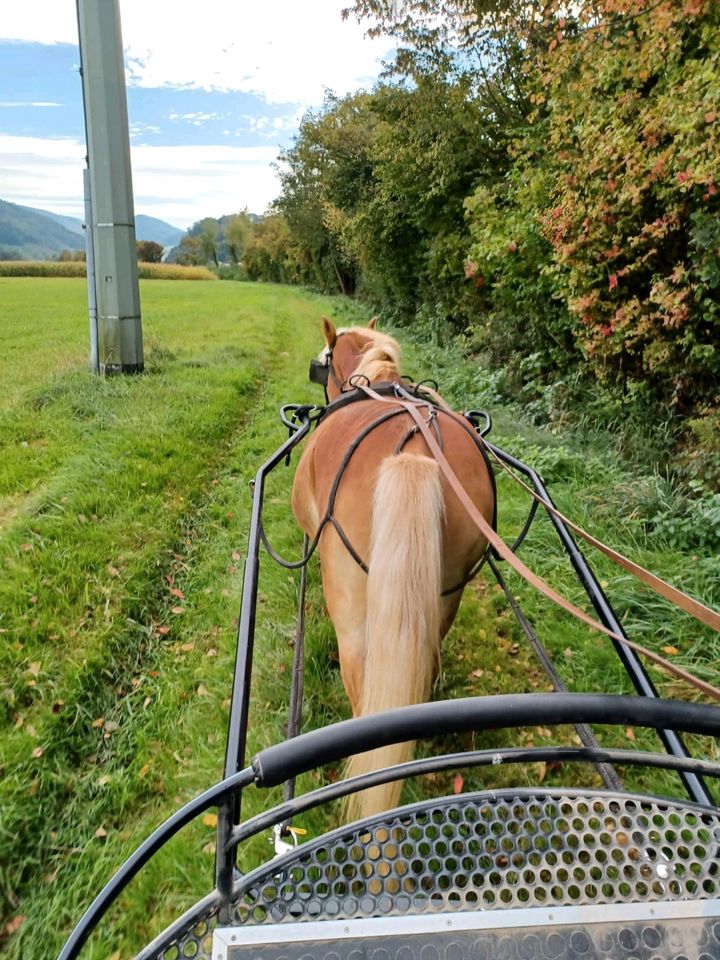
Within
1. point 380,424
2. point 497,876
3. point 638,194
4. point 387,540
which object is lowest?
point 497,876

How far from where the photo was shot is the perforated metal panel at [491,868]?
1010 mm

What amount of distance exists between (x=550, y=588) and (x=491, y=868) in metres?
1.10

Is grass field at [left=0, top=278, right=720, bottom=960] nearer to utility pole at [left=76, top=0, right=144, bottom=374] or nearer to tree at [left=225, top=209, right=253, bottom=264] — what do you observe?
utility pole at [left=76, top=0, right=144, bottom=374]

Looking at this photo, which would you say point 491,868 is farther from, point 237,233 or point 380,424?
point 237,233

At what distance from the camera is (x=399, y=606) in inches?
71.7

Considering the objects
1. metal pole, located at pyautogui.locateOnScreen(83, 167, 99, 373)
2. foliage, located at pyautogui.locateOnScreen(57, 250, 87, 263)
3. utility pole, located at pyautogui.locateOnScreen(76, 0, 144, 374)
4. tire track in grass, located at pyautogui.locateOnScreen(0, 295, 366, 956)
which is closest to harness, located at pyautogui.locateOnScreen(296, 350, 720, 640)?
tire track in grass, located at pyautogui.locateOnScreen(0, 295, 366, 956)

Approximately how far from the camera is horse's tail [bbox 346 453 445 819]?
180 centimetres

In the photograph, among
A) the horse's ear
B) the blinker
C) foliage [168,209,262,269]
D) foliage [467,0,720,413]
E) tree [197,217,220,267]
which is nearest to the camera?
the horse's ear

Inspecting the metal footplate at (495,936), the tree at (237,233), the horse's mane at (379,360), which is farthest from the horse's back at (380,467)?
the tree at (237,233)

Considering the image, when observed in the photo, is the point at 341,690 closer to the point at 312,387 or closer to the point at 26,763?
the point at 26,763

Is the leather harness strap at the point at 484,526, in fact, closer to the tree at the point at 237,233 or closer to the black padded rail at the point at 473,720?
the black padded rail at the point at 473,720

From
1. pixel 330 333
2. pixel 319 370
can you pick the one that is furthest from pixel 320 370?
pixel 330 333

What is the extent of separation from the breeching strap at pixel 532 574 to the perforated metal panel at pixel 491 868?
0.31 meters

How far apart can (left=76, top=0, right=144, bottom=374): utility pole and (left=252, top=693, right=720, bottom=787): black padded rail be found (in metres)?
9.38
